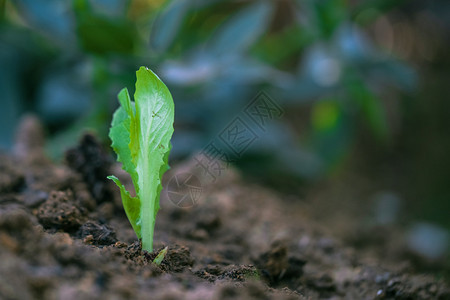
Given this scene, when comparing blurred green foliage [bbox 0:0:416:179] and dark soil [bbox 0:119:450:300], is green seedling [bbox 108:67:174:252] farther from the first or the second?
blurred green foliage [bbox 0:0:416:179]

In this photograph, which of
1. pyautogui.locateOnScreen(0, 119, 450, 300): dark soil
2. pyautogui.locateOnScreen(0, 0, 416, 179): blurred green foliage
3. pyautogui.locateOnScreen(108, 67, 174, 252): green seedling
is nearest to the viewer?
pyautogui.locateOnScreen(0, 119, 450, 300): dark soil

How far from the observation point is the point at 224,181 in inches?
53.9

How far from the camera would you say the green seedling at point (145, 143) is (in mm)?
590

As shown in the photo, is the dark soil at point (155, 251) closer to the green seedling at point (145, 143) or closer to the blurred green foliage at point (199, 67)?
the green seedling at point (145, 143)

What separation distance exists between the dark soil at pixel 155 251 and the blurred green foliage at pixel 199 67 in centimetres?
33

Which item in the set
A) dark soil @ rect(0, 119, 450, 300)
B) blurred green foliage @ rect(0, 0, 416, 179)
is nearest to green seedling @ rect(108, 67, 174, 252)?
dark soil @ rect(0, 119, 450, 300)

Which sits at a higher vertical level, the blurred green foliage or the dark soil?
the blurred green foliage

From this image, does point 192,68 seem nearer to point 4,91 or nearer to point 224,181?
point 224,181

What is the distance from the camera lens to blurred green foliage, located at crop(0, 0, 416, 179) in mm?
1406

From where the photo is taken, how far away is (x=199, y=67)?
1.40m

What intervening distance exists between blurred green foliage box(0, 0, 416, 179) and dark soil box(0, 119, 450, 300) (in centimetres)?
33

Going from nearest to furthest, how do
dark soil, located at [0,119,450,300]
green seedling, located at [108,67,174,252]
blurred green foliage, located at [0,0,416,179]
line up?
dark soil, located at [0,119,450,300]
green seedling, located at [108,67,174,252]
blurred green foliage, located at [0,0,416,179]

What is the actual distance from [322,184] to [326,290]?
1.30m

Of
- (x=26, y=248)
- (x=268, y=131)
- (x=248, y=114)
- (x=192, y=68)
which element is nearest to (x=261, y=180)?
(x=268, y=131)
